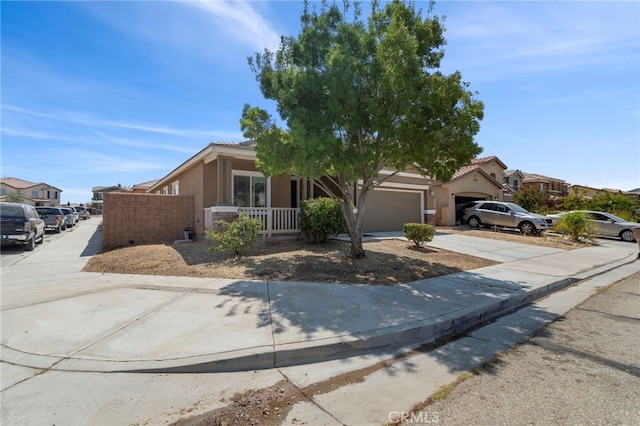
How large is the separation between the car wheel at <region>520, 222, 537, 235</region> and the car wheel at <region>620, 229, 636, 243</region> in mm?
5164

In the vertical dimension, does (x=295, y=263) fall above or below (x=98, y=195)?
below

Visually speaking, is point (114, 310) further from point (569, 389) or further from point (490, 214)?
point (490, 214)

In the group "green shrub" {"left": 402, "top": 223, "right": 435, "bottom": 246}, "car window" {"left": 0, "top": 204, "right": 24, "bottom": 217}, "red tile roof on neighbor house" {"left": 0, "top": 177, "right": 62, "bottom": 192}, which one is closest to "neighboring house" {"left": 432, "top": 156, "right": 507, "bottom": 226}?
"green shrub" {"left": 402, "top": 223, "right": 435, "bottom": 246}

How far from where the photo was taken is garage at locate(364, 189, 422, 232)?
16.8 meters

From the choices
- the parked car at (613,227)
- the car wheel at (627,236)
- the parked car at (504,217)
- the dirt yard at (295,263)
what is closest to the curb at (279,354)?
the dirt yard at (295,263)

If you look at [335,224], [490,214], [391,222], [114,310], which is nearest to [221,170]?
[335,224]

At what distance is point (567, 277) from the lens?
8.34 metres

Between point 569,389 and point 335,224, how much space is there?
882 centimetres

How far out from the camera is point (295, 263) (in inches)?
338

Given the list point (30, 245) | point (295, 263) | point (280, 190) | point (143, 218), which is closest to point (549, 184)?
point (280, 190)

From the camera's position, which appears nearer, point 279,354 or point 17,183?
point 279,354

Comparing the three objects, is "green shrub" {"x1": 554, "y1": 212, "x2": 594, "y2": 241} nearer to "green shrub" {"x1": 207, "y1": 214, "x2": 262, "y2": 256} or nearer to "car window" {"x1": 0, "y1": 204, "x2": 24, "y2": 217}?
"green shrub" {"x1": 207, "y1": 214, "x2": 262, "y2": 256}

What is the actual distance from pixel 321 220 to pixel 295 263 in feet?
10.3

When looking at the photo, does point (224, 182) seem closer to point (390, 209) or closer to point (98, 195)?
point (390, 209)
